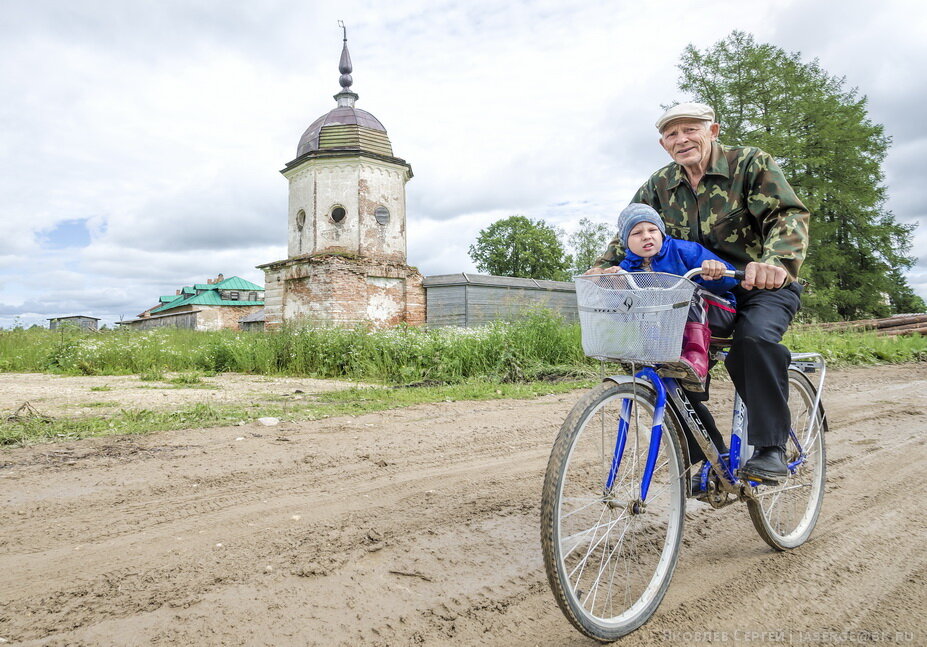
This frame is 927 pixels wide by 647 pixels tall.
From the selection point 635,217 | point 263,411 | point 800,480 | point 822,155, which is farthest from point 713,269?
point 822,155

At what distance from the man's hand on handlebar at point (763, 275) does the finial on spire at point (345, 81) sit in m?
22.6

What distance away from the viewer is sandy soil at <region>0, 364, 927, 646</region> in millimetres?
2088

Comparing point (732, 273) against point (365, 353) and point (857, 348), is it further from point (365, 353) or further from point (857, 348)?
point (857, 348)

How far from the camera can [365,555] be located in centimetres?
265

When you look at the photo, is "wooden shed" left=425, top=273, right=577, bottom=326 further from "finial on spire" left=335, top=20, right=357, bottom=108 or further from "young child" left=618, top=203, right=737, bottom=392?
"young child" left=618, top=203, right=737, bottom=392

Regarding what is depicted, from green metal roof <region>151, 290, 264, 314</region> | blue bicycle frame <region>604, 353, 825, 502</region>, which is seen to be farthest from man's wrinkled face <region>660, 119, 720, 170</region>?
green metal roof <region>151, 290, 264, 314</region>

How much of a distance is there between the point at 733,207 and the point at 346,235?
59.3 feet

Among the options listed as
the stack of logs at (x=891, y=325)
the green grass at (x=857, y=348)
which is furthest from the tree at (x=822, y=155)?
the green grass at (x=857, y=348)

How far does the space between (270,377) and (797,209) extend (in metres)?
10.1

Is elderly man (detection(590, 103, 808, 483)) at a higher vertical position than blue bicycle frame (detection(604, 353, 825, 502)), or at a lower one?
higher

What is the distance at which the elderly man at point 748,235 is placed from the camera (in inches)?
94.1

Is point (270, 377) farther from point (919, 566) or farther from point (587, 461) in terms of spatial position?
point (919, 566)

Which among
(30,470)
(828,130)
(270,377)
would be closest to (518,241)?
(828,130)

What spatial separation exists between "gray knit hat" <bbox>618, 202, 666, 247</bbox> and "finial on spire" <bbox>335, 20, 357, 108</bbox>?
22.2 metres
